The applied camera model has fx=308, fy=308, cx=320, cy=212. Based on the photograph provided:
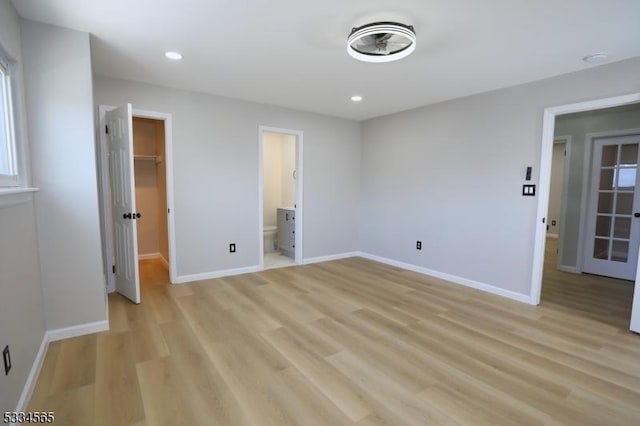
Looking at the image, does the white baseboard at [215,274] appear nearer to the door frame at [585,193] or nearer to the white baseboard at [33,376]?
the white baseboard at [33,376]

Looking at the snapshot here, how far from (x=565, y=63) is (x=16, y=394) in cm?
478

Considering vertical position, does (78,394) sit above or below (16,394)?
below

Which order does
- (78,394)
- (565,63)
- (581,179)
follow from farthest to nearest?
(581,179) → (565,63) → (78,394)

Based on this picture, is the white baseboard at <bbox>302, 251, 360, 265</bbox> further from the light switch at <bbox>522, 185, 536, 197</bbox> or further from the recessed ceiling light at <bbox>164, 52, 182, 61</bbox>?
the recessed ceiling light at <bbox>164, 52, 182, 61</bbox>

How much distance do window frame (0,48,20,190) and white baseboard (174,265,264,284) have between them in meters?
2.21

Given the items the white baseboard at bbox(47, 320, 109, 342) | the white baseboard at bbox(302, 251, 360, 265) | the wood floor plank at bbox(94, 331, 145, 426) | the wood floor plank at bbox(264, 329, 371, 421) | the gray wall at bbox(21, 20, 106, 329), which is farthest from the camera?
the white baseboard at bbox(302, 251, 360, 265)

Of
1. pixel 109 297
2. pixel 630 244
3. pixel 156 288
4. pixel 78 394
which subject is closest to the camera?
pixel 78 394

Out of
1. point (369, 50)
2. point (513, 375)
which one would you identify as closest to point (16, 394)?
point (513, 375)

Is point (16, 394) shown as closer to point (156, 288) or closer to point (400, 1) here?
point (156, 288)

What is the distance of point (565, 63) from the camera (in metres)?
2.90

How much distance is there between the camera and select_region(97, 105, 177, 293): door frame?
11.4 ft

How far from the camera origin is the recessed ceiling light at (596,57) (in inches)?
106

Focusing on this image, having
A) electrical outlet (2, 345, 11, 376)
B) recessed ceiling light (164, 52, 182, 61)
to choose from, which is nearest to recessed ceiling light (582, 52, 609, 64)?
recessed ceiling light (164, 52, 182, 61)

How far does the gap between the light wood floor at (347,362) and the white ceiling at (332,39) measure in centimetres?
248
